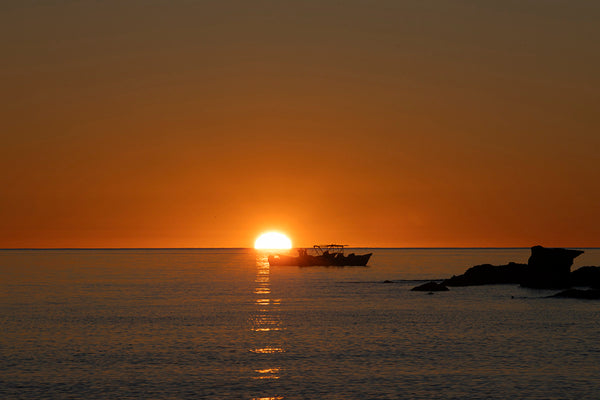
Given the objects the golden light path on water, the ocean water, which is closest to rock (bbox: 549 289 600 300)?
the ocean water

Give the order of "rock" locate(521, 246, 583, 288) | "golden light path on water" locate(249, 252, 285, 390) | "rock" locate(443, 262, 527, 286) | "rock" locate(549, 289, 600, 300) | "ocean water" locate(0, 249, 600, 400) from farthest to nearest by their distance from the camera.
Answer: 1. "rock" locate(443, 262, 527, 286)
2. "rock" locate(521, 246, 583, 288)
3. "rock" locate(549, 289, 600, 300)
4. "golden light path on water" locate(249, 252, 285, 390)
5. "ocean water" locate(0, 249, 600, 400)

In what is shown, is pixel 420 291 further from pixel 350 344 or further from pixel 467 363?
pixel 467 363

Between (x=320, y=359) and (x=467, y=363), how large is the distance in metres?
8.25

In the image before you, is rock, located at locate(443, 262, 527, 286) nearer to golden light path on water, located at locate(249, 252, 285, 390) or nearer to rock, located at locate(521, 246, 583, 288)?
rock, located at locate(521, 246, 583, 288)

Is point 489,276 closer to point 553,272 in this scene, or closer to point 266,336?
point 553,272

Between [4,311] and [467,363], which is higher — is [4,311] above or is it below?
above

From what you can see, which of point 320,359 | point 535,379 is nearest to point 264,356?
point 320,359

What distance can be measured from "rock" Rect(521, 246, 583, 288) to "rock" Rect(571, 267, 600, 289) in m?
1.80

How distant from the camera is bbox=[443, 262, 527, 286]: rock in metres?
115

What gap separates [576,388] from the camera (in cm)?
3391

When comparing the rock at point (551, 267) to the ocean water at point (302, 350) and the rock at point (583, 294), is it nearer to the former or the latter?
the rock at point (583, 294)

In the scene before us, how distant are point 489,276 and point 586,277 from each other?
1607cm

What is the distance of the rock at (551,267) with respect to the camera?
10475 centimetres

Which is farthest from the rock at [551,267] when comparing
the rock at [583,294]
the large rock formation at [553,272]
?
the rock at [583,294]
